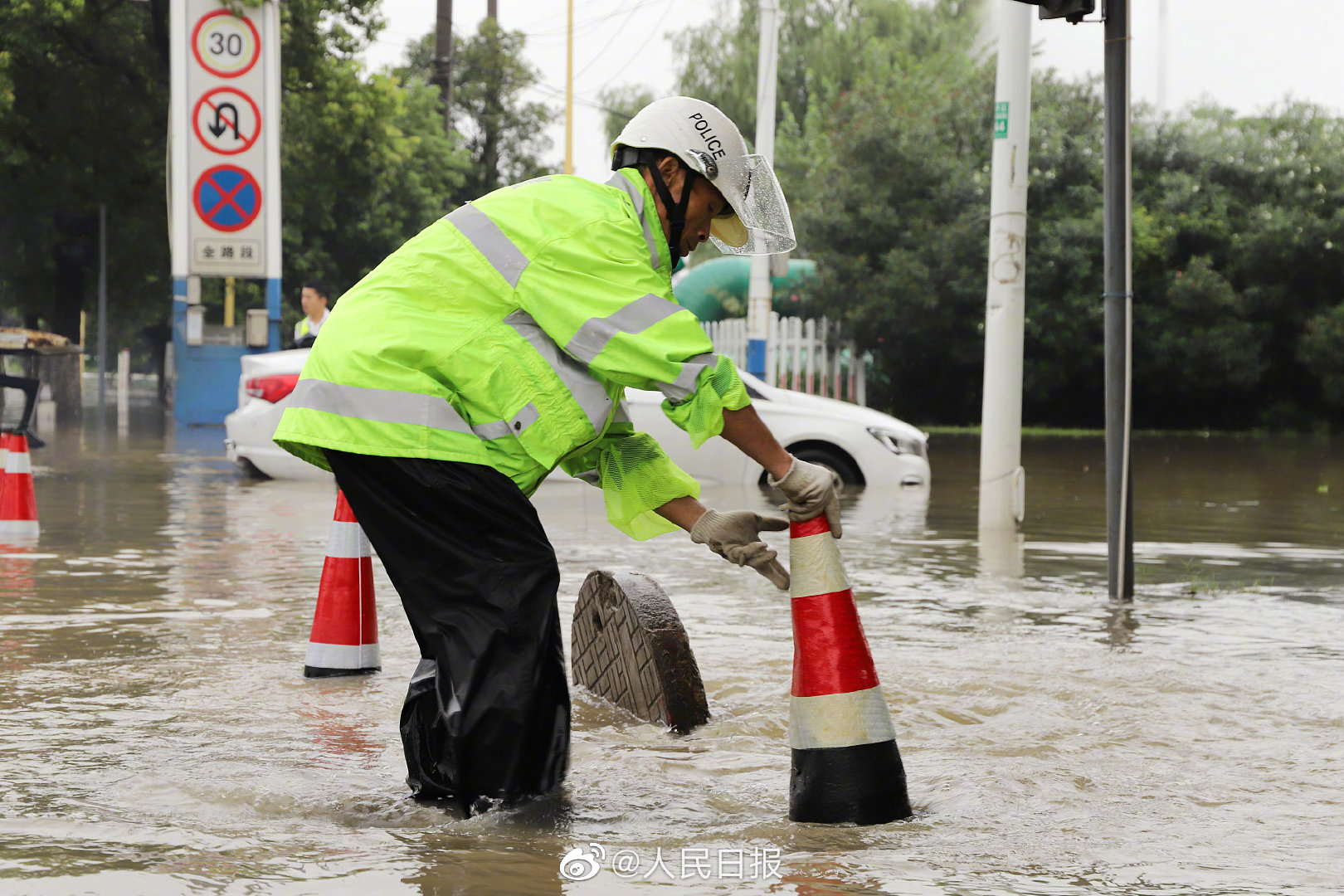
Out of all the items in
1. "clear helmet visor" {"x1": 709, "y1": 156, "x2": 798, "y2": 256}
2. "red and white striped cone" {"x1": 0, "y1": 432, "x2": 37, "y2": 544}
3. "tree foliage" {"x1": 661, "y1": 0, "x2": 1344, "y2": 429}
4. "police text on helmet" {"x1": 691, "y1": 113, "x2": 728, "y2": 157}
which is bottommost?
"red and white striped cone" {"x1": 0, "y1": 432, "x2": 37, "y2": 544}

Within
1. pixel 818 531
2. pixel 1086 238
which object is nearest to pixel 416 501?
pixel 818 531

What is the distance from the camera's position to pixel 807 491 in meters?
3.45

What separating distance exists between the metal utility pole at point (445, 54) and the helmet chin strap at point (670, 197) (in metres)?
36.4

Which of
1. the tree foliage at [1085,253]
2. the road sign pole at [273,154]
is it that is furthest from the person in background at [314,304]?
the tree foliage at [1085,253]

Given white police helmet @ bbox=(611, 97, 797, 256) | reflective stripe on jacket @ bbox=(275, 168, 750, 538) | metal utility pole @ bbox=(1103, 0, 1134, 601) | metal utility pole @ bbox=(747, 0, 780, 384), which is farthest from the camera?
metal utility pole @ bbox=(747, 0, 780, 384)

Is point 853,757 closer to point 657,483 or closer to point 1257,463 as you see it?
point 657,483

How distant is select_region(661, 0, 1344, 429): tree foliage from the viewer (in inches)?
1004

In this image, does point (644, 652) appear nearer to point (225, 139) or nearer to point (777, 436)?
point (777, 436)

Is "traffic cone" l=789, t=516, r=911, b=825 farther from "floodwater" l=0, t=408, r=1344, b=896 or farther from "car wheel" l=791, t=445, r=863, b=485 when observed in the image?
"car wheel" l=791, t=445, r=863, b=485

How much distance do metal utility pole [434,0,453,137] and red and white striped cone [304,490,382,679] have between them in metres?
35.1

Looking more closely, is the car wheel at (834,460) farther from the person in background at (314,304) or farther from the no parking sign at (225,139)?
the no parking sign at (225,139)

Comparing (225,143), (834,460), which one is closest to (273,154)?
(225,143)

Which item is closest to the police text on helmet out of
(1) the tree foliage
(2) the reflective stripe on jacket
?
(2) the reflective stripe on jacket

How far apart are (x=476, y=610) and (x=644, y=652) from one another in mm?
1147
